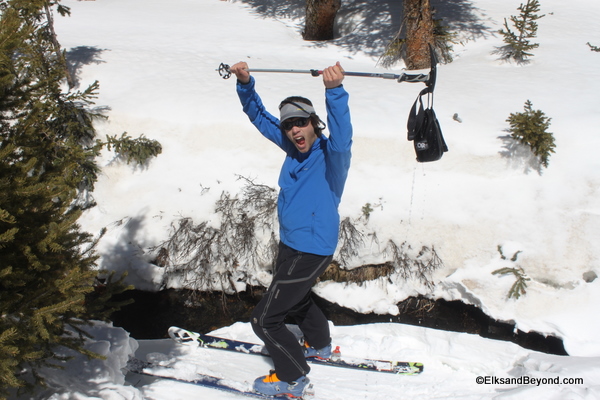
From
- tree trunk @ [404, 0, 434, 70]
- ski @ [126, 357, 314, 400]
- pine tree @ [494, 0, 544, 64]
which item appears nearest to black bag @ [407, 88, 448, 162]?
ski @ [126, 357, 314, 400]

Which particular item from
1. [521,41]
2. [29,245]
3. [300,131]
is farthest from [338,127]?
[521,41]

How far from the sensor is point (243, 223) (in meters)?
6.54

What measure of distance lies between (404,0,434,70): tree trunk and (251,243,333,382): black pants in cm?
688

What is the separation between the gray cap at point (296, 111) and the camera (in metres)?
3.58

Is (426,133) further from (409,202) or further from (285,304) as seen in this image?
(409,202)

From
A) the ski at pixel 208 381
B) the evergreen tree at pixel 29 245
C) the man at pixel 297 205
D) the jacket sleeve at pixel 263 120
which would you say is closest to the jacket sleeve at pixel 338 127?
the man at pixel 297 205

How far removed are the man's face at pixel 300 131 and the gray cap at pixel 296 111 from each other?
0.04 metres

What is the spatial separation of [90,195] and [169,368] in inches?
143

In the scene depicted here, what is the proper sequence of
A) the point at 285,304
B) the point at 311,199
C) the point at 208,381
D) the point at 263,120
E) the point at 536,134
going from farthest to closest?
the point at 536,134 < the point at 208,381 < the point at 263,120 < the point at 285,304 < the point at 311,199

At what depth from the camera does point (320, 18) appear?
11547mm

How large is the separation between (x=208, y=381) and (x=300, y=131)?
2.57 m

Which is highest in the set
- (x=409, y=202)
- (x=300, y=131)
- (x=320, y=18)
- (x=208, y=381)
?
(x=320, y=18)

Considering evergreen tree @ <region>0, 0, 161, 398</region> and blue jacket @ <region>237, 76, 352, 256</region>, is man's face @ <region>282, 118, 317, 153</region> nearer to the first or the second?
blue jacket @ <region>237, 76, 352, 256</region>

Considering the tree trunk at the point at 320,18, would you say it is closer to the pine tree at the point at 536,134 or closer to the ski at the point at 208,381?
the pine tree at the point at 536,134
